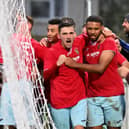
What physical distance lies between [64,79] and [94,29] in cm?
68

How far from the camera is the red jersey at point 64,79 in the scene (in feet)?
21.1

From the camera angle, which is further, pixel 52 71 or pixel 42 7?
pixel 42 7

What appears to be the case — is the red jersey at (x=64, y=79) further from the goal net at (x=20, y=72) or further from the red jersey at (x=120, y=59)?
the red jersey at (x=120, y=59)

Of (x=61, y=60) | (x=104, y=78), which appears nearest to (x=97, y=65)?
(x=104, y=78)

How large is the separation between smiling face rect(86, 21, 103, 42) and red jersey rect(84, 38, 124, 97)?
0.41ft

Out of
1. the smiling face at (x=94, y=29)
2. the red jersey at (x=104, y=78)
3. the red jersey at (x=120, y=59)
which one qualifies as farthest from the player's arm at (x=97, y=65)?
the red jersey at (x=120, y=59)

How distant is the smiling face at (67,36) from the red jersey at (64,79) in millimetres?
64

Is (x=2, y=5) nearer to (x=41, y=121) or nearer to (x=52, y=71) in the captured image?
(x=52, y=71)

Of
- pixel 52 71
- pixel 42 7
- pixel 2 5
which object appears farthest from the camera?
pixel 42 7

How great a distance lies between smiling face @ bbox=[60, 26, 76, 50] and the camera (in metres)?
6.48

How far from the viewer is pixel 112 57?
21.1ft

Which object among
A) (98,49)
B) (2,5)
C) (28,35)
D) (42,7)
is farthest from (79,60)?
(42,7)

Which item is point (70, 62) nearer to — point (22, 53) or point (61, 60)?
point (61, 60)

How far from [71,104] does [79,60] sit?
0.53 meters
